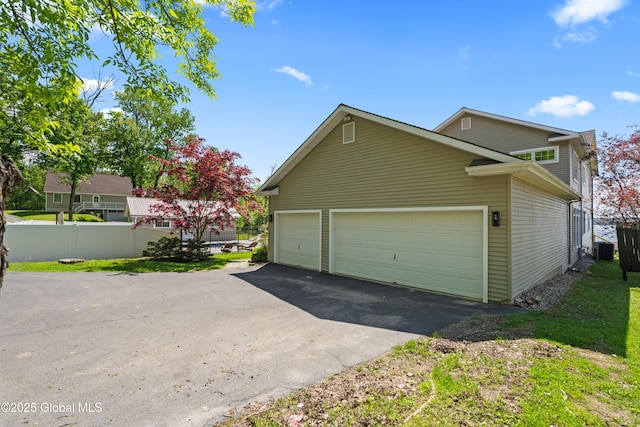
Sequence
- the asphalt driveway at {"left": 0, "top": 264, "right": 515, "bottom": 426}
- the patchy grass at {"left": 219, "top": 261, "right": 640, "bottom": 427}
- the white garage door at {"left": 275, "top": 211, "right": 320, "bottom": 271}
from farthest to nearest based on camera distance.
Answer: the white garage door at {"left": 275, "top": 211, "right": 320, "bottom": 271} → the asphalt driveway at {"left": 0, "top": 264, "right": 515, "bottom": 426} → the patchy grass at {"left": 219, "top": 261, "right": 640, "bottom": 427}

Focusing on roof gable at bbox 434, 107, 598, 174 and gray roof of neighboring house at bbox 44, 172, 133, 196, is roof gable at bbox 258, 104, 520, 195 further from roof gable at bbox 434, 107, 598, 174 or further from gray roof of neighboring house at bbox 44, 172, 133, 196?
gray roof of neighboring house at bbox 44, 172, 133, 196

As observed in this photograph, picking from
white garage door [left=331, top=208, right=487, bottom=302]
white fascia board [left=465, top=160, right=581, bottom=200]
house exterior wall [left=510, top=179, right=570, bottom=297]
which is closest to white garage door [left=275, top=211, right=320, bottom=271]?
white garage door [left=331, top=208, right=487, bottom=302]

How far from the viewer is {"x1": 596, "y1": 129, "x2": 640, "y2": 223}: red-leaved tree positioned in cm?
1437

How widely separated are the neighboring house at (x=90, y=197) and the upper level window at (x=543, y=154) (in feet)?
→ 137

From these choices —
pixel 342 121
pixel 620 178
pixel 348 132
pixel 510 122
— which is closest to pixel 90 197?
pixel 342 121

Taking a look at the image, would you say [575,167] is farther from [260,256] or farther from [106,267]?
[106,267]

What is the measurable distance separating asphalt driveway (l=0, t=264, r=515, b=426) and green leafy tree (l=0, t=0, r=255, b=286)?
2736mm

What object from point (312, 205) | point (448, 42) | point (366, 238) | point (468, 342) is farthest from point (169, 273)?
point (448, 42)

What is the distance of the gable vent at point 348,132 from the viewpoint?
34.0ft

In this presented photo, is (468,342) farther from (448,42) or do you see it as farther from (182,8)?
(448,42)

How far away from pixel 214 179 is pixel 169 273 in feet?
15.4

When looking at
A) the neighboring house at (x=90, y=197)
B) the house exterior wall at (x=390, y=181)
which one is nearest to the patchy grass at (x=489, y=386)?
the house exterior wall at (x=390, y=181)

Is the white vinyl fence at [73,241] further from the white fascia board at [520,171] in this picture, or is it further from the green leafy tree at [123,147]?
the white fascia board at [520,171]

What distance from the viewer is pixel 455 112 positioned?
16.2 m
